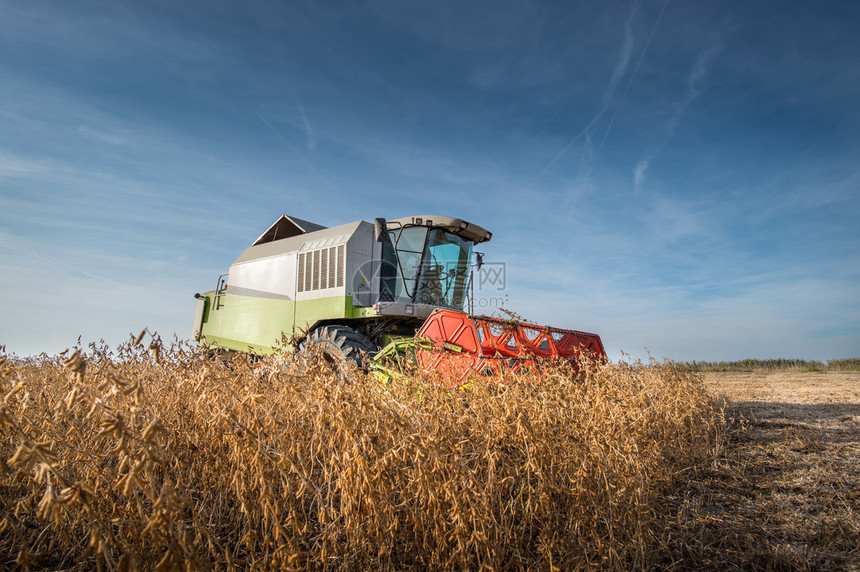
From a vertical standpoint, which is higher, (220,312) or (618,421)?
(220,312)

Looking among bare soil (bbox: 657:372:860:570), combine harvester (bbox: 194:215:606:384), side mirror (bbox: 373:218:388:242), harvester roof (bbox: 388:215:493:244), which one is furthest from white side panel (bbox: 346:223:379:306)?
bare soil (bbox: 657:372:860:570)

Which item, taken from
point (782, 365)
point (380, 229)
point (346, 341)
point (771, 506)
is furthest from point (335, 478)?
point (782, 365)

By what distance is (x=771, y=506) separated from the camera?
9.11 ft

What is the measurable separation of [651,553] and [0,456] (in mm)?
3208

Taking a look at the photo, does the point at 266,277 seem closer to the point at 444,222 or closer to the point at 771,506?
the point at 444,222

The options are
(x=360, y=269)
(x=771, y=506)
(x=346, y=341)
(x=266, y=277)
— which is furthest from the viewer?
(x=266, y=277)

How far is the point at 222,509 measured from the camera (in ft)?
7.09

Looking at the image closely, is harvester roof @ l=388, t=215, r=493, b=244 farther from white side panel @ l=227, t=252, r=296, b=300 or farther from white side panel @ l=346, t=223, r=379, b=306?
white side panel @ l=227, t=252, r=296, b=300

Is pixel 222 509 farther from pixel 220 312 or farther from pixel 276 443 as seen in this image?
pixel 220 312

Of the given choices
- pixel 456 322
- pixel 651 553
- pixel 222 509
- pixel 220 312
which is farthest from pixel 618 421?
pixel 220 312

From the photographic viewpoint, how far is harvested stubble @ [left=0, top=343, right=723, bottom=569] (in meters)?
1.61

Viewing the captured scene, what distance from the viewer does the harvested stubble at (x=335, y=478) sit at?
1607 millimetres

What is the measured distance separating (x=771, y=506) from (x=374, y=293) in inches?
224

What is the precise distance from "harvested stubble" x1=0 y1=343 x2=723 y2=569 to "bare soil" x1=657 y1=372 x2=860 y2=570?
0.91 ft
